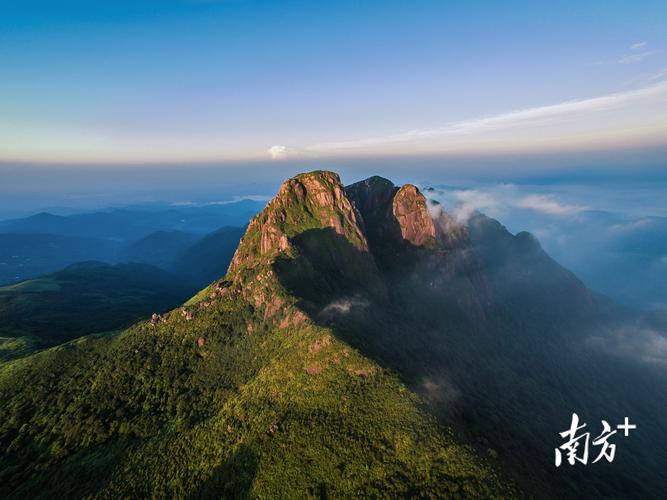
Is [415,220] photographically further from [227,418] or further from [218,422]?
[218,422]

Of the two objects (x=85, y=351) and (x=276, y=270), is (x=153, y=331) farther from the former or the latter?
(x=276, y=270)

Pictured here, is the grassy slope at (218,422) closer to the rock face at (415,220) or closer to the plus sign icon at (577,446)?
the plus sign icon at (577,446)

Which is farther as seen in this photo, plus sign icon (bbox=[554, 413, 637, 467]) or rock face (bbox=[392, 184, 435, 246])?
rock face (bbox=[392, 184, 435, 246])

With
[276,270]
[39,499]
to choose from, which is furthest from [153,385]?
[276,270]

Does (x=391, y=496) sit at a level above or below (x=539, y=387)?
above

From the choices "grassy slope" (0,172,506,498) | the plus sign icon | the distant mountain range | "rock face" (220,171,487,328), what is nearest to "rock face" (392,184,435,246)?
"rock face" (220,171,487,328)

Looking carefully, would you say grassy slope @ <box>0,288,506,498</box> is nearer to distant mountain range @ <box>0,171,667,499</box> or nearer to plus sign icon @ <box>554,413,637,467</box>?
distant mountain range @ <box>0,171,667,499</box>

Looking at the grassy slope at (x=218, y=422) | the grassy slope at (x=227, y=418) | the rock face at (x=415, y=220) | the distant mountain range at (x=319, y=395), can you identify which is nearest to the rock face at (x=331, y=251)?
the rock face at (x=415, y=220)

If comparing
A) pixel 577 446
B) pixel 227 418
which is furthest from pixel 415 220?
pixel 227 418
